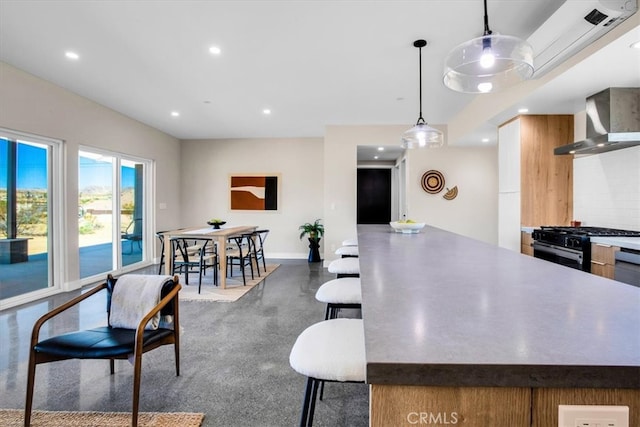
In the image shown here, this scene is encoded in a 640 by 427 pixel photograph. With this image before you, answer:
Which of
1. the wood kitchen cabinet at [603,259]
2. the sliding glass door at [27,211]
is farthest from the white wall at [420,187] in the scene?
the sliding glass door at [27,211]

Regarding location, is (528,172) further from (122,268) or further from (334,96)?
(122,268)

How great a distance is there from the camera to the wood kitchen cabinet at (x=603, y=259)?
2.58 metres

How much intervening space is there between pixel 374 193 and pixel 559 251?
6.05 meters

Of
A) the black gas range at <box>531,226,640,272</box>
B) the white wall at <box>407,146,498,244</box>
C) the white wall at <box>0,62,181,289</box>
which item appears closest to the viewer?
the black gas range at <box>531,226,640,272</box>

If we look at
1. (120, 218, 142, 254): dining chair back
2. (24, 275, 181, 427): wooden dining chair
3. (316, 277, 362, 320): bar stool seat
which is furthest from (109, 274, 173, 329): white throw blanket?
(120, 218, 142, 254): dining chair back

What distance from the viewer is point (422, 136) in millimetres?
3439

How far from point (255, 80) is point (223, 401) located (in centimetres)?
345

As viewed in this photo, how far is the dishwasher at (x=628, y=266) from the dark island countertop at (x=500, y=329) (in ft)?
5.00

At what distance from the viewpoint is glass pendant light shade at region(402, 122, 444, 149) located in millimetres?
3398

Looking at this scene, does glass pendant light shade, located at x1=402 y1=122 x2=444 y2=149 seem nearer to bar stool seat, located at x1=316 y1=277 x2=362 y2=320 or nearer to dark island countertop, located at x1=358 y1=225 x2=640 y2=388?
bar stool seat, located at x1=316 y1=277 x2=362 y2=320

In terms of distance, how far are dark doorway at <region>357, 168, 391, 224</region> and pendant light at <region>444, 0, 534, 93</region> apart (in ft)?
21.8

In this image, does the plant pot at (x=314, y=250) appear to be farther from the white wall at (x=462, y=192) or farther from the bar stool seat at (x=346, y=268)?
the bar stool seat at (x=346, y=268)

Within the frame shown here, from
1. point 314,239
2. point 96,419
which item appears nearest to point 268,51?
point 96,419
